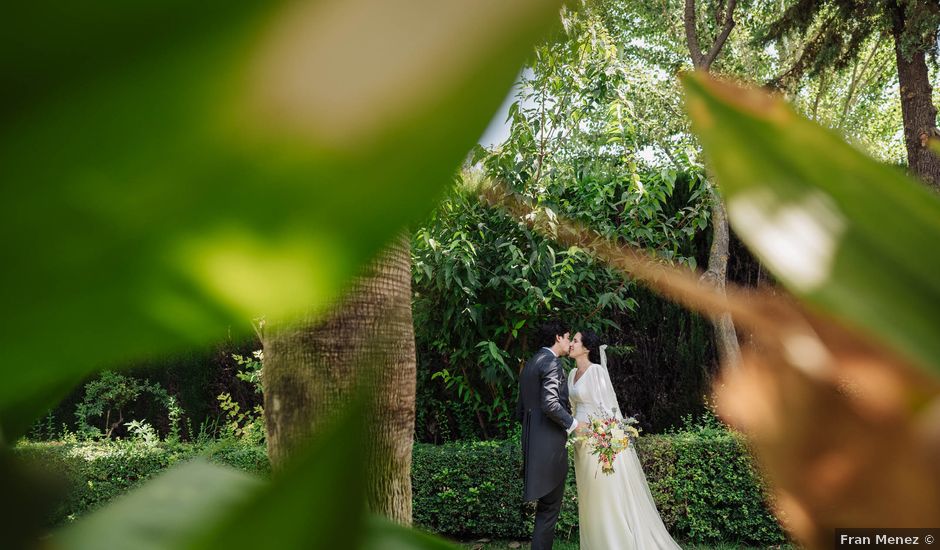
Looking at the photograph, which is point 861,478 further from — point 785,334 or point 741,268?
point 741,268

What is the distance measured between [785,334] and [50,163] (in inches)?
3.9

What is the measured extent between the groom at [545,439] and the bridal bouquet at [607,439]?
0.17 meters

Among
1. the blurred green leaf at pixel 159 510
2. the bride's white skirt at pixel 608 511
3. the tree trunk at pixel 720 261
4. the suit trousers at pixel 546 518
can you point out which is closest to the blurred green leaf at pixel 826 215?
the blurred green leaf at pixel 159 510

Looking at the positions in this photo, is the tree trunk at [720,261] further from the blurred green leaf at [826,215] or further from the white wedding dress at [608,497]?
the blurred green leaf at [826,215]

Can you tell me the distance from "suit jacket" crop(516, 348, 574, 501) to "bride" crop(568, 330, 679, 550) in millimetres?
373

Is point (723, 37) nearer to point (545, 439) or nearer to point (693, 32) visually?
point (693, 32)

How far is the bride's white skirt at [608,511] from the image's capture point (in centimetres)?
505

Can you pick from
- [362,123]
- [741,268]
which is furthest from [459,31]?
[741,268]

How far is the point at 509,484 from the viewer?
5.32 meters

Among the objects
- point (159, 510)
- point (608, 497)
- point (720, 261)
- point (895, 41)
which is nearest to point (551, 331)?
point (608, 497)

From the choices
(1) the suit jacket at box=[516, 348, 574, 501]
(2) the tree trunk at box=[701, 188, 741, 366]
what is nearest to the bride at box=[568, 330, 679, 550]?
(1) the suit jacket at box=[516, 348, 574, 501]

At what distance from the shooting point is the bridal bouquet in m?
4.46

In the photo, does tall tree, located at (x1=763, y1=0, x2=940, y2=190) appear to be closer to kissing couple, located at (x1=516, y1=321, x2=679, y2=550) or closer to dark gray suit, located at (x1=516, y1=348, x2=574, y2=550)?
kissing couple, located at (x1=516, y1=321, x2=679, y2=550)

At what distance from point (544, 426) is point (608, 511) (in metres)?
0.99
